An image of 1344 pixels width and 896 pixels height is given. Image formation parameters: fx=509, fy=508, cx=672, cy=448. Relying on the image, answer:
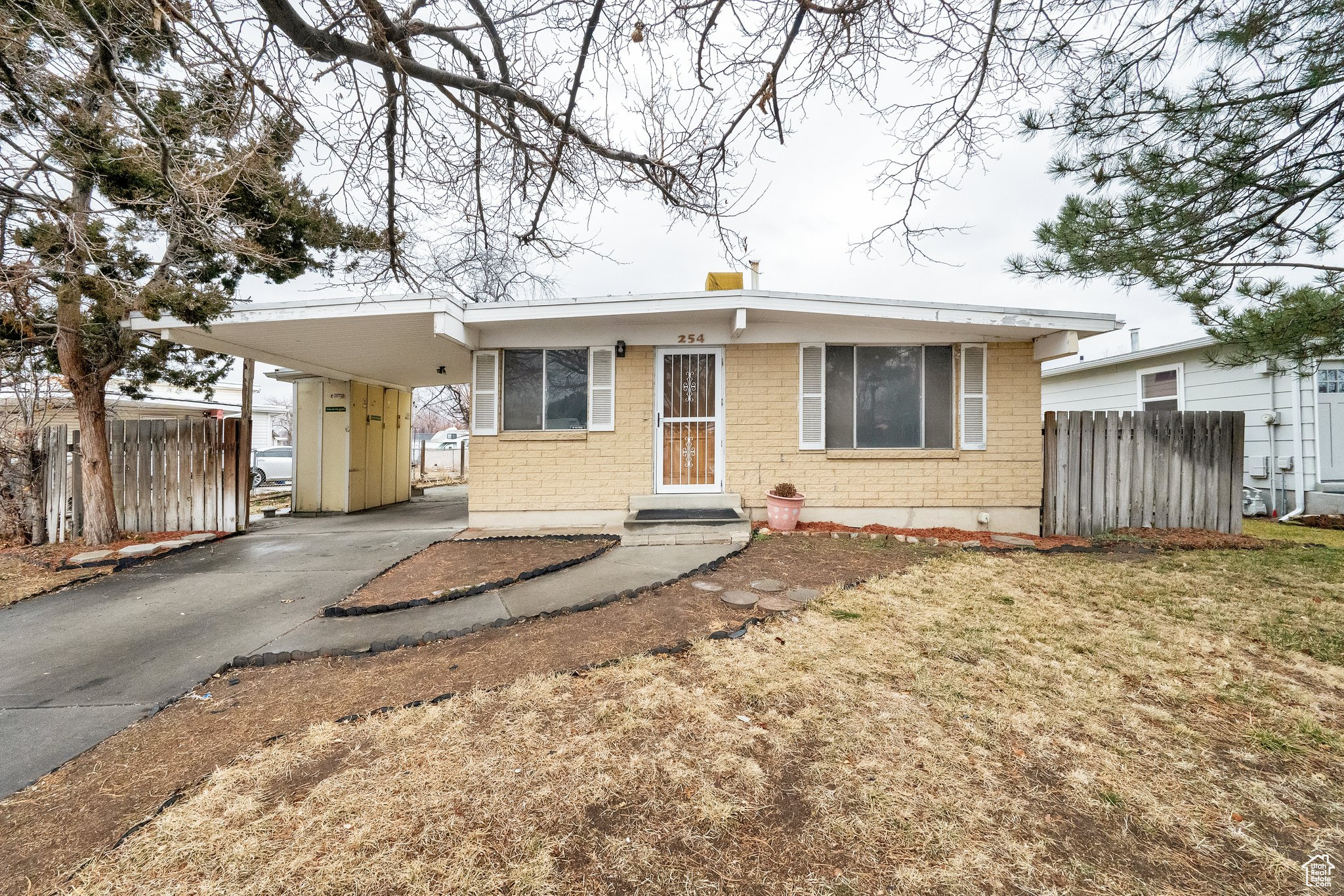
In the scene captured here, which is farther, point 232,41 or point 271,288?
point 271,288

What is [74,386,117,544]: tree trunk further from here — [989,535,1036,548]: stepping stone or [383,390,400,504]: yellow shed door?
[989,535,1036,548]: stepping stone

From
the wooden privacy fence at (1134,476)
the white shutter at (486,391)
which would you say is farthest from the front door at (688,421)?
the wooden privacy fence at (1134,476)

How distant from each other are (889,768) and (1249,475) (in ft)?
42.1

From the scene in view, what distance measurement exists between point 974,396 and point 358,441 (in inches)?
409

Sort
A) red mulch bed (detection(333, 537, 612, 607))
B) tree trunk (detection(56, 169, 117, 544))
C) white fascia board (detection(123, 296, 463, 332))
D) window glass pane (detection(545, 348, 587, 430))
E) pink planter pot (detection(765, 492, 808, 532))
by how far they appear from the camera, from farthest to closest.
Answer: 1. window glass pane (detection(545, 348, 587, 430))
2. pink planter pot (detection(765, 492, 808, 532))
3. white fascia board (detection(123, 296, 463, 332))
4. tree trunk (detection(56, 169, 117, 544))
5. red mulch bed (detection(333, 537, 612, 607))

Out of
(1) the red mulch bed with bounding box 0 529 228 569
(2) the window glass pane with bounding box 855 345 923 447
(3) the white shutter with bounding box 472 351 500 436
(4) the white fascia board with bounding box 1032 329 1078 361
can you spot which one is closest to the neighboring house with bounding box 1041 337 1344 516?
(4) the white fascia board with bounding box 1032 329 1078 361

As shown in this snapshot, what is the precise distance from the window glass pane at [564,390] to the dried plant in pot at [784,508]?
273cm

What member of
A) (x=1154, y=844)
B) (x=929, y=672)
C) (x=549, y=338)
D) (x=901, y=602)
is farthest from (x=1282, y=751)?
(x=549, y=338)

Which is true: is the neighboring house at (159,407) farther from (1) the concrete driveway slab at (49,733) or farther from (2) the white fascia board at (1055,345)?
(2) the white fascia board at (1055,345)

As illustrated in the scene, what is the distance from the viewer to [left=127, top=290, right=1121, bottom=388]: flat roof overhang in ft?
19.5

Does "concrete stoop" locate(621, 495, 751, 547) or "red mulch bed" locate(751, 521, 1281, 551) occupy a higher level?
"concrete stoop" locate(621, 495, 751, 547)

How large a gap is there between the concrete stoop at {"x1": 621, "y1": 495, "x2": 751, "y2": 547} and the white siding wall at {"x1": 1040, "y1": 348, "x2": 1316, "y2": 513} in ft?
23.2

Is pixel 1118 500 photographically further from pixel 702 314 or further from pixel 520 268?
pixel 520 268

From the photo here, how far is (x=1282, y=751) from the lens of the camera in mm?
2102
